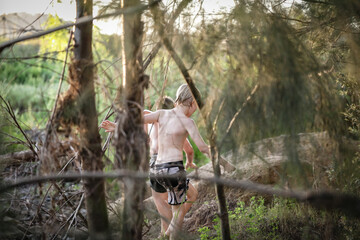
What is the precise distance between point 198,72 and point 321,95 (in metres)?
1.12

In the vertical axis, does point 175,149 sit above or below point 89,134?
below

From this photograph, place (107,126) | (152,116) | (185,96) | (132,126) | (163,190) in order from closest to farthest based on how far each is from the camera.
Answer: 1. (132,126)
2. (107,126)
3. (152,116)
4. (185,96)
5. (163,190)

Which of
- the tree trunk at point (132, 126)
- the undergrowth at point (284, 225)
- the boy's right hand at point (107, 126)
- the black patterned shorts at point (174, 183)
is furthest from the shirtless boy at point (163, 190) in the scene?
the tree trunk at point (132, 126)

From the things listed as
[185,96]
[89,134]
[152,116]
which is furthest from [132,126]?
[185,96]

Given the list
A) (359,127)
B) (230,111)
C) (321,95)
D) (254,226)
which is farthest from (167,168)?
(359,127)

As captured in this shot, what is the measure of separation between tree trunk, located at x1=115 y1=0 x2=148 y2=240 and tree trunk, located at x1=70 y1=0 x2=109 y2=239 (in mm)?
219

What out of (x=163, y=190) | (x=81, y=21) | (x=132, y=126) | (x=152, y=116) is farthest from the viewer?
(x=163, y=190)

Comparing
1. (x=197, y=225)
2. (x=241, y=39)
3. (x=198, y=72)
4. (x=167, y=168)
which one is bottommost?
(x=197, y=225)

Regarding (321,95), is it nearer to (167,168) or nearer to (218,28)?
(218,28)

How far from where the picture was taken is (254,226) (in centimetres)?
438

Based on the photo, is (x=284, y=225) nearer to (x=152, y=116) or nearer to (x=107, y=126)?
(x=152, y=116)

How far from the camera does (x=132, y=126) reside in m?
2.46

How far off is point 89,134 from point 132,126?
360 mm

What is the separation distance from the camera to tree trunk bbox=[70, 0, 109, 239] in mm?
2592
